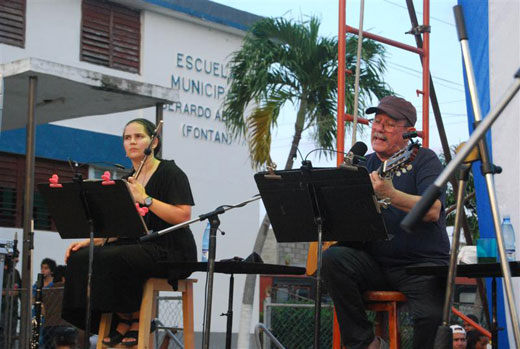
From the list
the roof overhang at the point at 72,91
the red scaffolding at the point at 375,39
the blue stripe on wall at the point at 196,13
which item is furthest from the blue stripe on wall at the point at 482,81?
the blue stripe on wall at the point at 196,13

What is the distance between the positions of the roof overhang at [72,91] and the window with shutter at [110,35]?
9696mm

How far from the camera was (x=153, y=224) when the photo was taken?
5.66 metres

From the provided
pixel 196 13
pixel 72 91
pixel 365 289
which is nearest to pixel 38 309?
pixel 365 289

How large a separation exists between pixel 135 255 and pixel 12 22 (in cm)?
1301

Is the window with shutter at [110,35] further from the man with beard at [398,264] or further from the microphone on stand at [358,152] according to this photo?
the man with beard at [398,264]

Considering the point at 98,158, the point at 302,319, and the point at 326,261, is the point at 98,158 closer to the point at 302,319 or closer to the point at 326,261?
the point at 302,319

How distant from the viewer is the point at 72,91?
8070 millimetres

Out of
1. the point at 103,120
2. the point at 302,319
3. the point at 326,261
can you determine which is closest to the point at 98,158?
the point at 103,120

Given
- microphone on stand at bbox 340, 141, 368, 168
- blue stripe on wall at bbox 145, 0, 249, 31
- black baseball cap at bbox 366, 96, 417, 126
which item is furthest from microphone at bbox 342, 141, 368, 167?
blue stripe on wall at bbox 145, 0, 249, 31

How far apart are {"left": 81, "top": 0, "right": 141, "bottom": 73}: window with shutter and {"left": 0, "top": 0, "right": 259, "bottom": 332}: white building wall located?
159 mm

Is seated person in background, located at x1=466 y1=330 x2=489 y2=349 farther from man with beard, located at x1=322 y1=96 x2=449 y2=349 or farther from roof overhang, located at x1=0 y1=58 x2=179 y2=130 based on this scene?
roof overhang, located at x1=0 y1=58 x2=179 y2=130

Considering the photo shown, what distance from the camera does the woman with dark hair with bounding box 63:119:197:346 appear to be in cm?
536

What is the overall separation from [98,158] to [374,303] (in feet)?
43.6

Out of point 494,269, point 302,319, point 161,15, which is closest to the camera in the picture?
point 494,269
